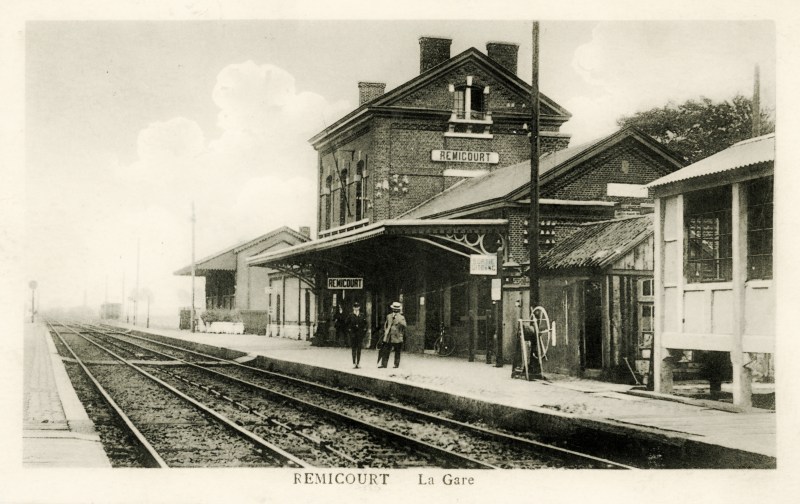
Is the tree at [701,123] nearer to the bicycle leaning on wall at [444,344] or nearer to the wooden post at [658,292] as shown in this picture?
the wooden post at [658,292]

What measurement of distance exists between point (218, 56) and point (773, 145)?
6716mm

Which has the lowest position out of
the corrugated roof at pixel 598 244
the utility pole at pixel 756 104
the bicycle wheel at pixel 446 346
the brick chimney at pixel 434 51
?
the bicycle wheel at pixel 446 346

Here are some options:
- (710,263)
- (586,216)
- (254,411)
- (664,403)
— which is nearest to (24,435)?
(254,411)

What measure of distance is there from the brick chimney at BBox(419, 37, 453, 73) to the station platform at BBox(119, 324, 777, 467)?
902cm

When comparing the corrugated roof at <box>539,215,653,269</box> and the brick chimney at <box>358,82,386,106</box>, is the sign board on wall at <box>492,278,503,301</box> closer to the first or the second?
the corrugated roof at <box>539,215,653,269</box>

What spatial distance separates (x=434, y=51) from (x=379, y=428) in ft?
52.2

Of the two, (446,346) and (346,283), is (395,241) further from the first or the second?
(346,283)

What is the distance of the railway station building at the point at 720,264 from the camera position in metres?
10.4

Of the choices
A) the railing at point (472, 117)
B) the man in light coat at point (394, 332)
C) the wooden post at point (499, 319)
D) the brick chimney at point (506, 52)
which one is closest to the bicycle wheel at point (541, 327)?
the wooden post at point (499, 319)

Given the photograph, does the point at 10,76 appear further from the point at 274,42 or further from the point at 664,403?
the point at 664,403

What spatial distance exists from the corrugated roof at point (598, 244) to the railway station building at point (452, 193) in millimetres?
534

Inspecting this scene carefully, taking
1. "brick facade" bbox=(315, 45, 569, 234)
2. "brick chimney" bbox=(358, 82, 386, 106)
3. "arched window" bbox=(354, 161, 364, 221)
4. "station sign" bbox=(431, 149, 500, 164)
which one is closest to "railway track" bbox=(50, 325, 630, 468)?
"brick facade" bbox=(315, 45, 569, 234)

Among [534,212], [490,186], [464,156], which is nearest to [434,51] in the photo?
[464,156]

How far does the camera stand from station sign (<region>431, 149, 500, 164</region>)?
24.9m
